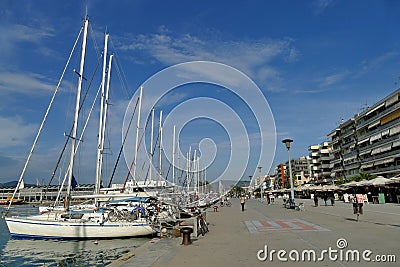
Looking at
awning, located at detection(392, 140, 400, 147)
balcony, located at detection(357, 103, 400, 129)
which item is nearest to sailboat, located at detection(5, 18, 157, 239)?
awning, located at detection(392, 140, 400, 147)

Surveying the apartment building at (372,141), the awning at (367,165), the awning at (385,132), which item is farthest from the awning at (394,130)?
the awning at (367,165)

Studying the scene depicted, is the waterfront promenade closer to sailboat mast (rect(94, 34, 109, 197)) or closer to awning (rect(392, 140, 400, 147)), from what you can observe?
sailboat mast (rect(94, 34, 109, 197))

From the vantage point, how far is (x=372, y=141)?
219ft

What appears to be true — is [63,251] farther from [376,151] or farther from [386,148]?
[376,151]

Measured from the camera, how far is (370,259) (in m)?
9.03

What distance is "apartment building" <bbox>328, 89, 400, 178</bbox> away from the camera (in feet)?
190

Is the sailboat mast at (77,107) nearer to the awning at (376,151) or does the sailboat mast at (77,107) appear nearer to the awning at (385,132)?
the awning at (385,132)

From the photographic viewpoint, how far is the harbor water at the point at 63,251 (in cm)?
1752

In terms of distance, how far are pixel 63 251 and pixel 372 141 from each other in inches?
2470

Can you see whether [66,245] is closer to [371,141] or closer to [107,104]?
[107,104]

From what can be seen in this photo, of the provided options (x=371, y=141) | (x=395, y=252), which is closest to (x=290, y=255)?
(x=395, y=252)

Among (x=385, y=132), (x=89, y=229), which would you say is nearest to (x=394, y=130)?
(x=385, y=132)

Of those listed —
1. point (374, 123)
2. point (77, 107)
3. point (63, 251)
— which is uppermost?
point (374, 123)

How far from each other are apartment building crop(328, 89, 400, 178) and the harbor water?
50785mm
